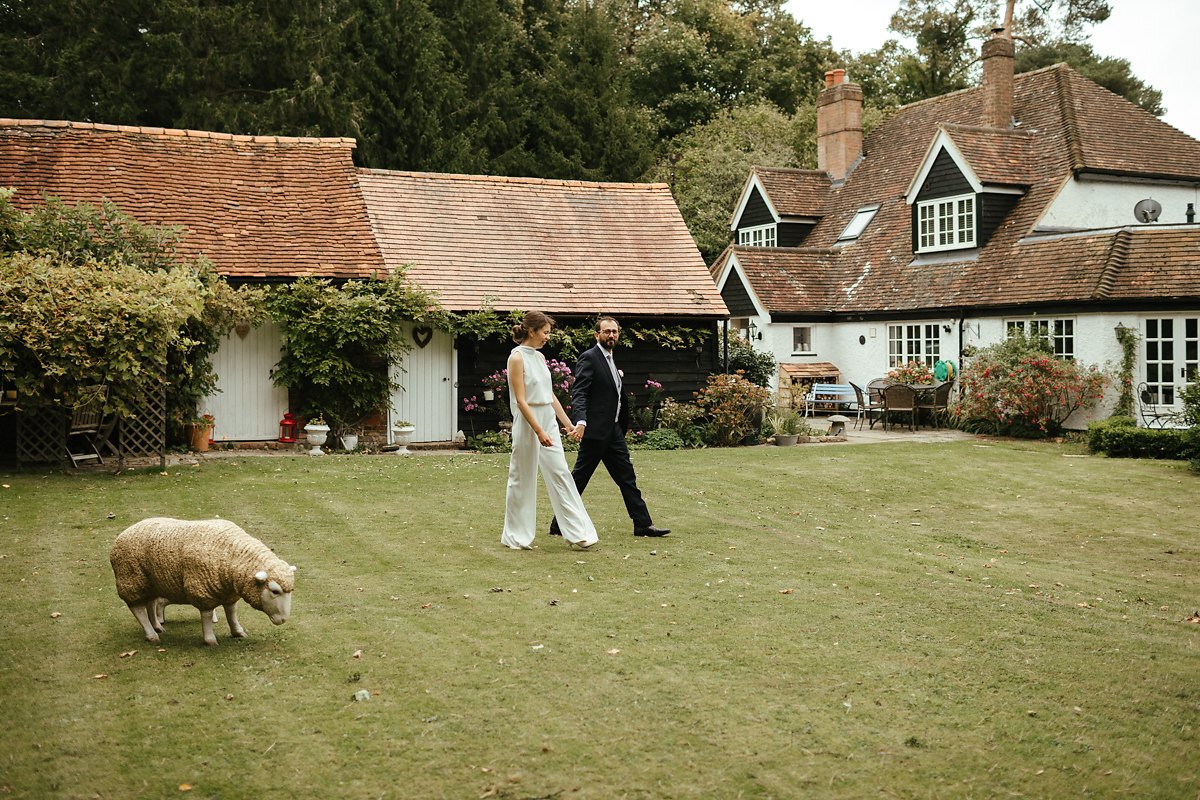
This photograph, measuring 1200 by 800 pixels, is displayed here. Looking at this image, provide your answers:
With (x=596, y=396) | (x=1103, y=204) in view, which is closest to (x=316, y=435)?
(x=596, y=396)

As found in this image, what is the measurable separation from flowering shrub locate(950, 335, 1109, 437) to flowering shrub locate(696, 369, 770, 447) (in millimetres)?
4992

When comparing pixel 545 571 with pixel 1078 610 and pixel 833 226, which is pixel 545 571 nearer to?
pixel 1078 610

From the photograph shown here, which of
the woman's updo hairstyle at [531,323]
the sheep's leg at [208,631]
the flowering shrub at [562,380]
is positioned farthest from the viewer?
the flowering shrub at [562,380]

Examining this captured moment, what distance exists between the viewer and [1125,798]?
15.4 ft

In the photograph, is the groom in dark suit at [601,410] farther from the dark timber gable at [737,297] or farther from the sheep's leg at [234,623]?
the dark timber gable at [737,297]

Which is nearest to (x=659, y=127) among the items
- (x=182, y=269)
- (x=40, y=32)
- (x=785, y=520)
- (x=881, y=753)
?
(x=40, y=32)

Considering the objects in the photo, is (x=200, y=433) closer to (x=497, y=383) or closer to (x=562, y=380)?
(x=497, y=383)

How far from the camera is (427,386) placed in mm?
20250

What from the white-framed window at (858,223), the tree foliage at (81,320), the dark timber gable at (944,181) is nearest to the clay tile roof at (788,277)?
the white-framed window at (858,223)

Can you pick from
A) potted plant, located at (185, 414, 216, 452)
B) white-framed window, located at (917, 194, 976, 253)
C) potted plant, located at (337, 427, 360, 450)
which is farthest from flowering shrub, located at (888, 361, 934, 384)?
potted plant, located at (185, 414, 216, 452)

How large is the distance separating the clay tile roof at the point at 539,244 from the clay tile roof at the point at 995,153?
713cm

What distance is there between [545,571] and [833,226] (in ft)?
81.3

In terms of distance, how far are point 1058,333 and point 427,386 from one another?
1275 cm

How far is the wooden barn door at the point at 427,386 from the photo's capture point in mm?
20000
